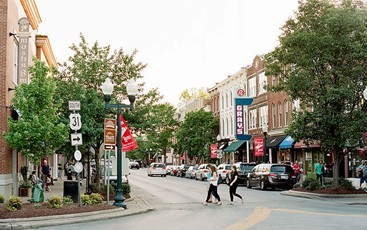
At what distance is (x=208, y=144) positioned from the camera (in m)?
67.9

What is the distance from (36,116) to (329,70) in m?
14.2

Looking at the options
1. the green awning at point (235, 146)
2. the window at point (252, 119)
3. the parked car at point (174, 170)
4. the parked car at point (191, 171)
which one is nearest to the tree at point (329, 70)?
the parked car at point (191, 171)

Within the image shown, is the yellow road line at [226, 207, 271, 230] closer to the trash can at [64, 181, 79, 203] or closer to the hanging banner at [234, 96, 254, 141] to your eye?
the trash can at [64, 181, 79, 203]

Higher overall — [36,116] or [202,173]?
[36,116]

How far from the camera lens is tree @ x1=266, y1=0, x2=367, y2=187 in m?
25.7

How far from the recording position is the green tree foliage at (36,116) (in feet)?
66.7

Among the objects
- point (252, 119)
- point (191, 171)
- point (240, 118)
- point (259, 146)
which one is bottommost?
point (191, 171)

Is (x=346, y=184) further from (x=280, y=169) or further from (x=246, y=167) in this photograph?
(x=246, y=167)

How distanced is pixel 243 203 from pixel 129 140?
5.39 metres

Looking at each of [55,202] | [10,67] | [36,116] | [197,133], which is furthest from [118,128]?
[197,133]

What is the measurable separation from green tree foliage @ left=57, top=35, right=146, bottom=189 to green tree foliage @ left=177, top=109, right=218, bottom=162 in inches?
1666

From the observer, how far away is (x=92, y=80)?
24.4m

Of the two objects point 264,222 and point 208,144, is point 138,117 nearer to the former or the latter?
point 264,222

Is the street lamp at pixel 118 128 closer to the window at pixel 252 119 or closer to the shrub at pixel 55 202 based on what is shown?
the shrub at pixel 55 202
